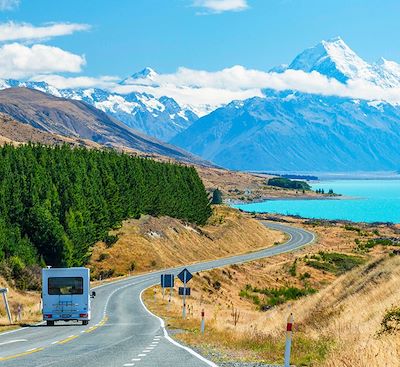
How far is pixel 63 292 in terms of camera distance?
3806 centimetres

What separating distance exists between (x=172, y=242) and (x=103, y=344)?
281ft

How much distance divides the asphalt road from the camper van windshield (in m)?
1.89

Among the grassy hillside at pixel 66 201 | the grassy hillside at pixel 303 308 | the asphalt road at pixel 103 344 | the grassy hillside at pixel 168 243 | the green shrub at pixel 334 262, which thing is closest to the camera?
the asphalt road at pixel 103 344

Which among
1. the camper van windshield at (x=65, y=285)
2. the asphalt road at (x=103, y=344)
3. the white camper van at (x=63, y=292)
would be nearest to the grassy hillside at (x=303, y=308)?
the asphalt road at (x=103, y=344)

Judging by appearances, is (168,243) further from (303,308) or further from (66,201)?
(303,308)

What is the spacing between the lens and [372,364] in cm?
1365

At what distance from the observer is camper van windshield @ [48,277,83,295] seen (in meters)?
37.9

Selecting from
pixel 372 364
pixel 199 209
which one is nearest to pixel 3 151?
pixel 199 209

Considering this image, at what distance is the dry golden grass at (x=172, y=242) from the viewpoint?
309 ft

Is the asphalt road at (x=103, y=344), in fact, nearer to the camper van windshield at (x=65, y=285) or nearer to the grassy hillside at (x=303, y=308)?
the grassy hillside at (x=303, y=308)

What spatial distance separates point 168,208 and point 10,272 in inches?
2409

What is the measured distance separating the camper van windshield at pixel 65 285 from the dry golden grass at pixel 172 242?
164 ft

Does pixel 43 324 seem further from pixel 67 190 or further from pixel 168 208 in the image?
pixel 168 208

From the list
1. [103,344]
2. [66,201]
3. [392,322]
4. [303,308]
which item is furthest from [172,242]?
[392,322]
